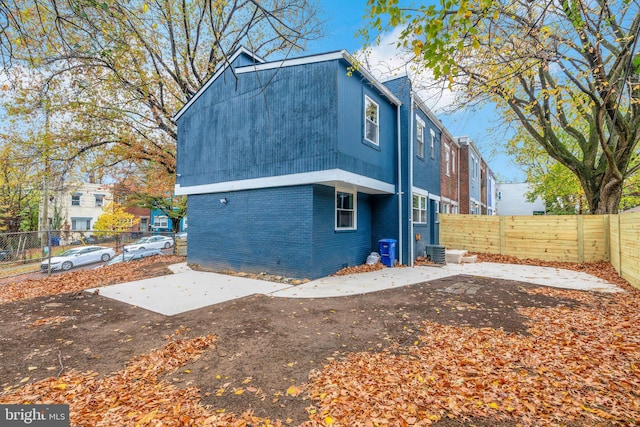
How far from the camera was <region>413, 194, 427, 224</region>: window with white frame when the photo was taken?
38.5 feet

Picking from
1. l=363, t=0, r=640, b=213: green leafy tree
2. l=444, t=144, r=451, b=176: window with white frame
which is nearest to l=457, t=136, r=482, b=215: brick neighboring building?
l=444, t=144, r=451, b=176: window with white frame

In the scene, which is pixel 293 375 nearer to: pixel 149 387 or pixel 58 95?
pixel 149 387

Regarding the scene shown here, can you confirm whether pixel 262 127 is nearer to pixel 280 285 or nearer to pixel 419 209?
pixel 280 285

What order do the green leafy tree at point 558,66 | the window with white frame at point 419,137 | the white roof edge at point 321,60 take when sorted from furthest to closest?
the window with white frame at point 419,137, the white roof edge at point 321,60, the green leafy tree at point 558,66

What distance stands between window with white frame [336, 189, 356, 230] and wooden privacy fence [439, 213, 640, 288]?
271 inches

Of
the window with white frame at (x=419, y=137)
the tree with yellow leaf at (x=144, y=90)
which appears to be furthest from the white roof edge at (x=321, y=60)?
the tree with yellow leaf at (x=144, y=90)

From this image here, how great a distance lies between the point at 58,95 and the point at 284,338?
13.5 metres

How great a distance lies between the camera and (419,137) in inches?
484

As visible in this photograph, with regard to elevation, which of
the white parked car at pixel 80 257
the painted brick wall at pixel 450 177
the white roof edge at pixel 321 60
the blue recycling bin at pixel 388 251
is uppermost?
the white roof edge at pixel 321 60

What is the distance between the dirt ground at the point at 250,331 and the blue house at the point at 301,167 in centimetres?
265

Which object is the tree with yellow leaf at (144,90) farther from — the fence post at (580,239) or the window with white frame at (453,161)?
the fence post at (580,239)

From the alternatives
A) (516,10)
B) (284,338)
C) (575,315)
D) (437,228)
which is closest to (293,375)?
(284,338)

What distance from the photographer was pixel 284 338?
4289mm

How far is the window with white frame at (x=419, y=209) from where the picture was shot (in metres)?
11.7
